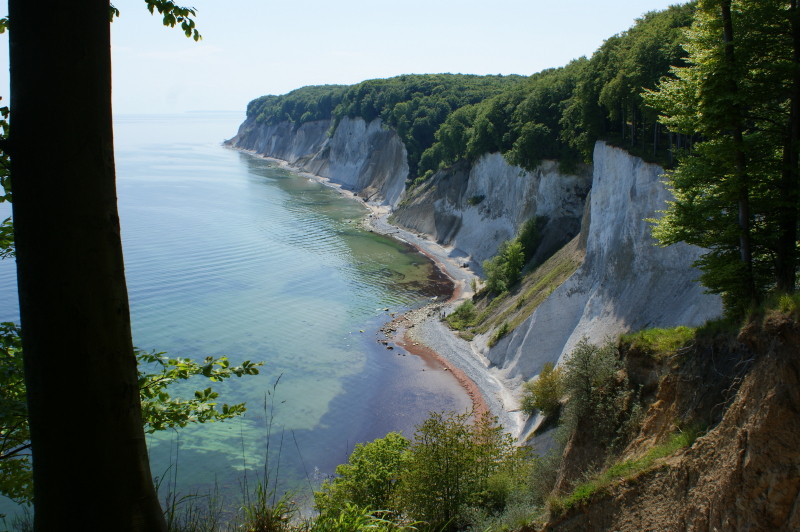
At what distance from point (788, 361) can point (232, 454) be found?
25.9 m

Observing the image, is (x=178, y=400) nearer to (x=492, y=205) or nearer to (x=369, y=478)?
(x=369, y=478)

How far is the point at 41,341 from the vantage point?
353 centimetres

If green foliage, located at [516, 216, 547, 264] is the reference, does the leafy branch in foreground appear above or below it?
above

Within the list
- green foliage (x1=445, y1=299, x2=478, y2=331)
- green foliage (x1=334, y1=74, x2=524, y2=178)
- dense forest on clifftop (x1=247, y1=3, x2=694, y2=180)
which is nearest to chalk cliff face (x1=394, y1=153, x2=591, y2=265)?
dense forest on clifftop (x1=247, y1=3, x2=694, y2=180)

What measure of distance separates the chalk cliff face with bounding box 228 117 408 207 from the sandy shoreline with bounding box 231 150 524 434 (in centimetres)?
3556

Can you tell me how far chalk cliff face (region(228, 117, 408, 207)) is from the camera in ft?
339

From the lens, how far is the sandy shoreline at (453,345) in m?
34.8

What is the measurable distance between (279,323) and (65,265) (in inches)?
1783

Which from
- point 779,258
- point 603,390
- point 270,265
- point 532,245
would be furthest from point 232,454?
point 270,265

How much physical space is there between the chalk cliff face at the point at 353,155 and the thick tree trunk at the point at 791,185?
81961 mm

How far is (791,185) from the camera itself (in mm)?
13930

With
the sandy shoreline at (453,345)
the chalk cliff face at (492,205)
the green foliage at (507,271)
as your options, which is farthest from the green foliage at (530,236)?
the sandy shoreline at (453,345)

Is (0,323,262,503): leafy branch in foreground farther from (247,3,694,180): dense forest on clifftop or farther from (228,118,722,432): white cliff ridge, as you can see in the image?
(247,3,694,180): dense forest on clifftop

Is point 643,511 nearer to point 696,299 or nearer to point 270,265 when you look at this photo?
point 696,299
